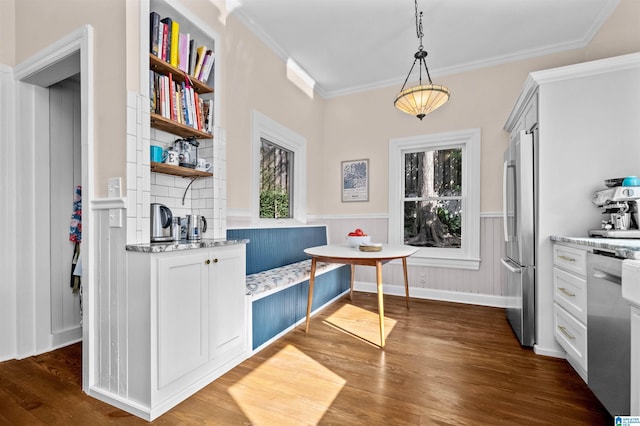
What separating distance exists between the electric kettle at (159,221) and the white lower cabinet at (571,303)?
2603 millimetres

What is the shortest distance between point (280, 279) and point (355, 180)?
2266mm

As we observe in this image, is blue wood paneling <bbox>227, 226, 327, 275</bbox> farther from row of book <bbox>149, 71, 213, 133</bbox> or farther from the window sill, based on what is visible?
the window sill

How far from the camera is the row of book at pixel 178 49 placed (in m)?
1.94

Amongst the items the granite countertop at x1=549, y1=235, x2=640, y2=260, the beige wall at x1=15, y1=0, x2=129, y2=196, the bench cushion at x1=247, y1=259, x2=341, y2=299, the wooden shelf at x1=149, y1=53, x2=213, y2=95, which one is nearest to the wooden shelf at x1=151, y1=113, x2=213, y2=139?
the beige wall at x1=15, y1=0, x2=129, y2=196

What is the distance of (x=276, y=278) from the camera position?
105 inches

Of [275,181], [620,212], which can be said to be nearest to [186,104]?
[275,181]

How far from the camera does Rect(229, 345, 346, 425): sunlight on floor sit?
161 cm

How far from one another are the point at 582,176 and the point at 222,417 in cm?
289

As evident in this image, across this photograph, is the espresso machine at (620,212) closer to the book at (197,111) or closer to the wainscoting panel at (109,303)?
the book at (197,111)

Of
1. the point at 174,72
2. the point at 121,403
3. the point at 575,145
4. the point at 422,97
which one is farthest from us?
the point at 422,97

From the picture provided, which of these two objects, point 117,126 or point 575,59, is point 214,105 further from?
point 575,59

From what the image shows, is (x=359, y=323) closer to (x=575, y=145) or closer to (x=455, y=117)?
(x=575, y=145)

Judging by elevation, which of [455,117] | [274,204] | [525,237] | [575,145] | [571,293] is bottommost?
[571,293]

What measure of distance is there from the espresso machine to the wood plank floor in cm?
99
